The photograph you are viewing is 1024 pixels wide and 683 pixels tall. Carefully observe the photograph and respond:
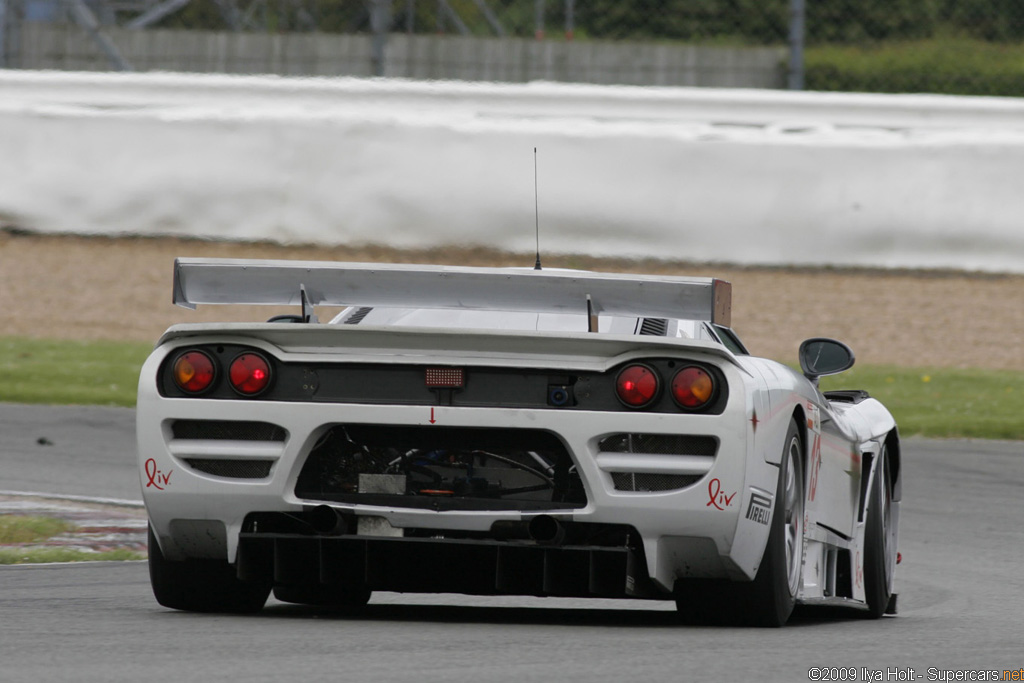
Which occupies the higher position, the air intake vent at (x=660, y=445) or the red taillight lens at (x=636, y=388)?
the red taillight lens at (x=636, y=388)

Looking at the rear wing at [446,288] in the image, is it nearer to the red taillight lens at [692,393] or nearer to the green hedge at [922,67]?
the red taillight lens at [692,393]

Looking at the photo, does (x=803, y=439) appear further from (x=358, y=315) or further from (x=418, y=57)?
(x=418, y=57)

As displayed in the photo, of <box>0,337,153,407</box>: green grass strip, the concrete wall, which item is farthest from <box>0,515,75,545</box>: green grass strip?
the concrete wall

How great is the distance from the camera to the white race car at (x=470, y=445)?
4758mm

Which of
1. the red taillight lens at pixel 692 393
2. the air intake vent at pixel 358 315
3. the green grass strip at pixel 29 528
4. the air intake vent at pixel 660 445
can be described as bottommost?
the green grass strip at pixel 29 528

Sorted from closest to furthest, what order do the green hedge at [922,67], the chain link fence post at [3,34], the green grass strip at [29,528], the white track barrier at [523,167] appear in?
the green grass strip at [29,528] → the white track barrier at [523,167] → the green hedge at [922,67] → the chain link fence post at [3,34]

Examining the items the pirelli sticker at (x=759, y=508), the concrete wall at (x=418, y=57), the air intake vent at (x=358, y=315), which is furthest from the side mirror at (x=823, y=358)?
the concrete wall at (x=418, y=57)

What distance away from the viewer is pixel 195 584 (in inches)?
208

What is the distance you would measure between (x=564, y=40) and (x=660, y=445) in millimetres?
13669

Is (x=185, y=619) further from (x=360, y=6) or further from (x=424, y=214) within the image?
(x=360, y=6)

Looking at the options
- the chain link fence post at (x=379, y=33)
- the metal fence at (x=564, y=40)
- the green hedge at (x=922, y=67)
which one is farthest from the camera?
the chain link fence post at (x=379, y=33)

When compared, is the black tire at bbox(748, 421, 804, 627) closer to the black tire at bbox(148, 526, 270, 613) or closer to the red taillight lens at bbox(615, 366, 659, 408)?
the red taillight lens at bbox(615, 366, 659, 408)

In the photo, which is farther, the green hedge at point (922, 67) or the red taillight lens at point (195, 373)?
the green hedge at point (922, 67)

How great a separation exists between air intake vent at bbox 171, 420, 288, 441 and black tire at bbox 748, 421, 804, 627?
1.35 m
